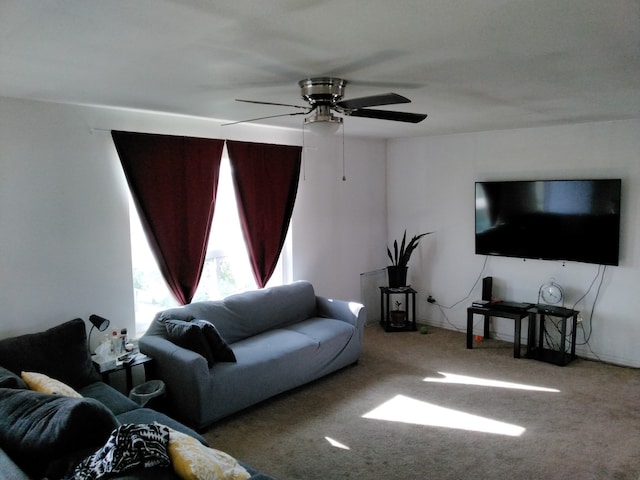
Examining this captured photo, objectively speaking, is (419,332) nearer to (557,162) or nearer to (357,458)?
(557,162)

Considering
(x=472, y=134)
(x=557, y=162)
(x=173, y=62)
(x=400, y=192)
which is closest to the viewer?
(x=173, y=62)

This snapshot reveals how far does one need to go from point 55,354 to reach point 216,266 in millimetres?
1762

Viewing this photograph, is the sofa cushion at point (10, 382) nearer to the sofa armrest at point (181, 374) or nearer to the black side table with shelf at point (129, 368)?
the black side table with shelf at point (129, 368)

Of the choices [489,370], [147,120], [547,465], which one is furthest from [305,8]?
[489,370]

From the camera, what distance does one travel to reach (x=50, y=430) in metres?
1.70

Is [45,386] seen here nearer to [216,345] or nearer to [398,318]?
[216,345]

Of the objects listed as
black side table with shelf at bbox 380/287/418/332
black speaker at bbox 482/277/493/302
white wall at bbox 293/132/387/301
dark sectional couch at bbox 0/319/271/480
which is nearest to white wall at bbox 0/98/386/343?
dark sectional couch at bbox 0/319/271/480

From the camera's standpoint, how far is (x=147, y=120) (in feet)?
12.4

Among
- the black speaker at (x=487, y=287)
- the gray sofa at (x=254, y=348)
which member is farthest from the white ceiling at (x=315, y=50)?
the black speaker at (x=487, y=287)

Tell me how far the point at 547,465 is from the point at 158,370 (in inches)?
108

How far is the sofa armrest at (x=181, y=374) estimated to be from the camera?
3.16 meters

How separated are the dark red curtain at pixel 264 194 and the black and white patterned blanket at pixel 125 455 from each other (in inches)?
117

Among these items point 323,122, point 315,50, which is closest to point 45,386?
point 323,122

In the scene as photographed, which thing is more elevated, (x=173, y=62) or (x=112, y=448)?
(x=173, y=62)
